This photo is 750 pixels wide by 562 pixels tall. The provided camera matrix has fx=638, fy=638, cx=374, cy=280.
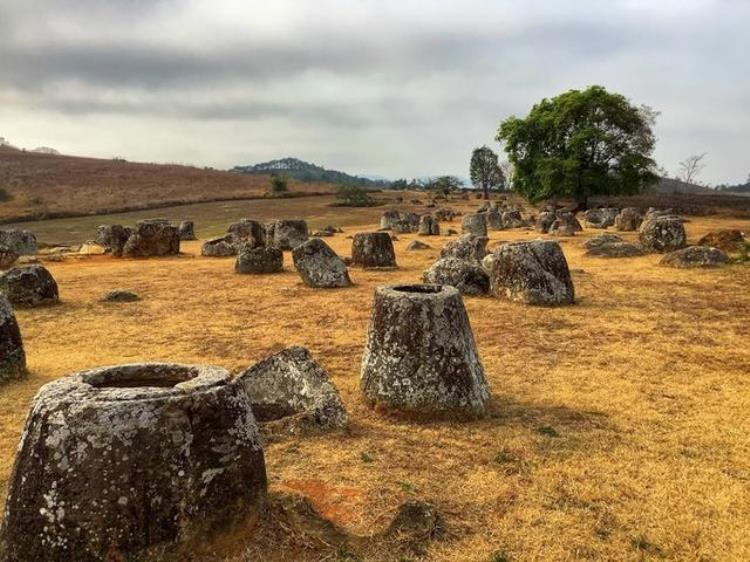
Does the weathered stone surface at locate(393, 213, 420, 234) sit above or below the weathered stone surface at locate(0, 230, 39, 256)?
above

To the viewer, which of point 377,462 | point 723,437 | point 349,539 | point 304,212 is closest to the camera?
point 349,539

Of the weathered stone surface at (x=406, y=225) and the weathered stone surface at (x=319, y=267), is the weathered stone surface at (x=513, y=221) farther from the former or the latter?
the weathered stone surface at (x=319, y=267)

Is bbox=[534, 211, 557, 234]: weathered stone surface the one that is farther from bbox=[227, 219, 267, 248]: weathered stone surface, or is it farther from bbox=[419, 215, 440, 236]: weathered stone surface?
bbox=[227, 219, 267, 248]: weathered stone surface

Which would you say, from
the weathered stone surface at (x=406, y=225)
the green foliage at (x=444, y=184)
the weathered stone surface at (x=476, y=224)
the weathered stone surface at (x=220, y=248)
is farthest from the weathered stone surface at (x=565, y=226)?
the green foliage at (x=444, y=184)

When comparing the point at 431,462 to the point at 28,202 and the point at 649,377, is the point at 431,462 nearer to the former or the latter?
the point at 649,377

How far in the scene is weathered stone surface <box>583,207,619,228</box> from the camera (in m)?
39.5

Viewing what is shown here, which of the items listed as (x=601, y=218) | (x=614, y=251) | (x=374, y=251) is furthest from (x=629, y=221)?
(x=374, y=251)

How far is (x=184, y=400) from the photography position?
4133 mm

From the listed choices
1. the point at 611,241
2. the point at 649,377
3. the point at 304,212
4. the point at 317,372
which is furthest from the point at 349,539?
the point at 304,212

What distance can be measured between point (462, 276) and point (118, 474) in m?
12.3

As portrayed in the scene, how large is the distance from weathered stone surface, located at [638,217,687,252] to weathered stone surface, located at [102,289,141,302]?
18.1 metres

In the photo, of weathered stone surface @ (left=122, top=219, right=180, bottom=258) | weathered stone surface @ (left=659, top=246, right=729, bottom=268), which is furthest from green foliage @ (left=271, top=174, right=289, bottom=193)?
weathered stone surface @ (left=659, top=246, right=729, bottom=268)

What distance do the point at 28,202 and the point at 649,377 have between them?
67354mm

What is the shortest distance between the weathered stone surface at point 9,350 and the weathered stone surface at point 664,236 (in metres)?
21.3
